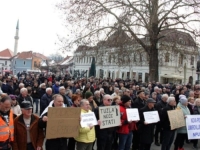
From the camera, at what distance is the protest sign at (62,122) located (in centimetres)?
462

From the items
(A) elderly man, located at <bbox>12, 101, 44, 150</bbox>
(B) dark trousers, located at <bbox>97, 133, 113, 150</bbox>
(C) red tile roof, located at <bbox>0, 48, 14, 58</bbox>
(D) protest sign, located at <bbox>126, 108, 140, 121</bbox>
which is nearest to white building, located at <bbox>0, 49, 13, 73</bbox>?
(C) red tile roof, located at <bbox>0, 48, 14, 58</bbox>

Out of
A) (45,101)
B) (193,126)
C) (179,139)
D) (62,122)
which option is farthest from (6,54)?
(62,122)

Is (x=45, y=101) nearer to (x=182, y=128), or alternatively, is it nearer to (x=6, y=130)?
(x=182, y=128)

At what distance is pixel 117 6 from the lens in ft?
64.8

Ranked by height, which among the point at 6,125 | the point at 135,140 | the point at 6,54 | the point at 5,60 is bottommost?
the point at 135,140

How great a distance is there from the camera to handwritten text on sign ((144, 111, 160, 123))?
21.4 feet

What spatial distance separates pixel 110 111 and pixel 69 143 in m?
1.47

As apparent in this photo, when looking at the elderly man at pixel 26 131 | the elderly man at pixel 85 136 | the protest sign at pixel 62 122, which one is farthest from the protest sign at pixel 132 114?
the elderly man at pixel 26 131

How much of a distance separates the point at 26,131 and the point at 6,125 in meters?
0.36

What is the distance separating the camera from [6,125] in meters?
4.22

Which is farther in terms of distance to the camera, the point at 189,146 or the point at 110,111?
the point at 189,146

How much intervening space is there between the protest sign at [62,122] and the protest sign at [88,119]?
0.22 m

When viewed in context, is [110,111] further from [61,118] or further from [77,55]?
[77,55]

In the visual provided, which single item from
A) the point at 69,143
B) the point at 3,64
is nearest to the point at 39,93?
the point at 69,143
